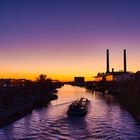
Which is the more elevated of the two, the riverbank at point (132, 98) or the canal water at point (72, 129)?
the riverbank at point (132, 98)

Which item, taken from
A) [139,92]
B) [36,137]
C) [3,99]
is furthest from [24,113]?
[139,92]

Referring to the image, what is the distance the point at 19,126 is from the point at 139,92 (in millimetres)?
38071

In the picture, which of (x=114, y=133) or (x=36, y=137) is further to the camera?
(x=114, y=133)

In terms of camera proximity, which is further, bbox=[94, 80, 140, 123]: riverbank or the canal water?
bbox=[94, 80, 140, 123]: riverbank

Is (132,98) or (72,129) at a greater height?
(132,98)

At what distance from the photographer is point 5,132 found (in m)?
44.2

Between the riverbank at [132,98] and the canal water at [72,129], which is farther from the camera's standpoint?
the riverbank at [132,98]

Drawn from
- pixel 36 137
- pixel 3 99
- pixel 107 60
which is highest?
pixel 107 60

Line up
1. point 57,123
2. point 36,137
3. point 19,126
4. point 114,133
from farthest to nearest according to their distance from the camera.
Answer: point 57,123 < point 19,126 < point 114,133 < point 36,137

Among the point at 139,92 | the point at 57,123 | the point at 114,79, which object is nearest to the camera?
the point at 57,123

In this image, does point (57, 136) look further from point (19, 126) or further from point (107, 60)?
point (107, 60)

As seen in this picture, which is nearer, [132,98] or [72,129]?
[72,129]

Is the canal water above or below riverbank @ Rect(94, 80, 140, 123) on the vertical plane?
below

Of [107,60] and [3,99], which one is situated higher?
[107,60]
